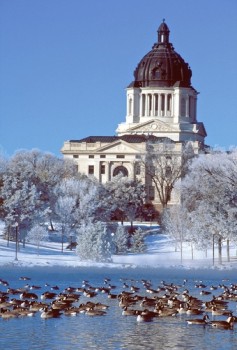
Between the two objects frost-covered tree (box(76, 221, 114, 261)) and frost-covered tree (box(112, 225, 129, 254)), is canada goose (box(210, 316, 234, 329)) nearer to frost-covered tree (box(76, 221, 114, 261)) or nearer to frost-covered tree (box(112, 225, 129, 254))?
frost-covered tree (box(76, 221, 114, 261))

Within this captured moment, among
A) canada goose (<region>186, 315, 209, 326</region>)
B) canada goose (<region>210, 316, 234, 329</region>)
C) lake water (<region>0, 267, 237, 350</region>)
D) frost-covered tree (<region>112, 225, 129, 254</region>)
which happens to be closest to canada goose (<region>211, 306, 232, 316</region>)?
lake water (<region>0, 267, 237, 350</region>)

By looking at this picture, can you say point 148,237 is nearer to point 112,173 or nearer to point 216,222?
point 216,222

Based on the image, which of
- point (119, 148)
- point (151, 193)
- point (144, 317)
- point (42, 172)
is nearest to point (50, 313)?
point (144, 317)

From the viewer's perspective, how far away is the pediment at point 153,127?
19612 centimetres

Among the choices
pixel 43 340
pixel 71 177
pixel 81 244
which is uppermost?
pixel 71 177

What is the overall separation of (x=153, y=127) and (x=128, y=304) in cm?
13536

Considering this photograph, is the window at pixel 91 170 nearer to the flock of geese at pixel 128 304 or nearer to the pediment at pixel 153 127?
the pediment at pixel 153 127

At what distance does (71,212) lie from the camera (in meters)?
126

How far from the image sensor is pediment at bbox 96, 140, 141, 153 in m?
179

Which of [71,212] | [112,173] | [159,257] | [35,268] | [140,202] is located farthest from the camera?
[112,173]

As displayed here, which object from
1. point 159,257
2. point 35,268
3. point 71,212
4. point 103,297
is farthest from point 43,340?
point 71,212

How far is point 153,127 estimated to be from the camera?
196625 mm

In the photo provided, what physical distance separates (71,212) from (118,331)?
73.9 meters

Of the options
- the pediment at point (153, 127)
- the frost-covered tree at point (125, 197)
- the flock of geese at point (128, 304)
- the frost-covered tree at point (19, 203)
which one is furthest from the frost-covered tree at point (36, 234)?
the pediment at point (153, 127)
